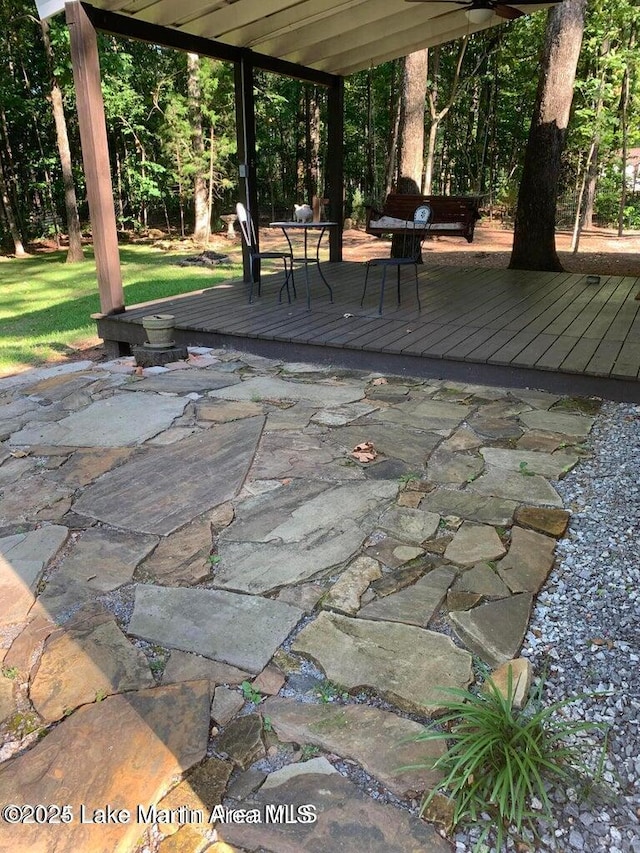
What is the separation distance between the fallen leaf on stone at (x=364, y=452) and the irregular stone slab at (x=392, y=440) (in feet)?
0.08

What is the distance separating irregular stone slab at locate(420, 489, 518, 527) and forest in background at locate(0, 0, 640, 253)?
26.6 feet

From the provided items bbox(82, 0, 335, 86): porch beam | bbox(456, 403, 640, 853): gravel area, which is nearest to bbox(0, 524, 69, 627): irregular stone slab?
bbox(456, 403, 640, 853): gravel area

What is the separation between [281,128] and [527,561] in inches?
735

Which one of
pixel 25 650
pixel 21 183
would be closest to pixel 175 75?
pixel 21 183

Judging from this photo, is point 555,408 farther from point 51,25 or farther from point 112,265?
point 51,25

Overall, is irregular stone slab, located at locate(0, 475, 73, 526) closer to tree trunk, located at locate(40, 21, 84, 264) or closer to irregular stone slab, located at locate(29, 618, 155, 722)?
irregular stone slab, located at locate(29, 618, 155, 722)

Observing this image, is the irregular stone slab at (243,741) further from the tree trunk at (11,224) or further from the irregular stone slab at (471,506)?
the tree trunk at (11,224)

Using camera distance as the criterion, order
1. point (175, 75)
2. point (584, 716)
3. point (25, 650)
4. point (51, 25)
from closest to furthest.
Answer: point (584, 716) < point (25, 650) < point (51, 25) < point (175, 75)

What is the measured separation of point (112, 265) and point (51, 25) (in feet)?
24.4

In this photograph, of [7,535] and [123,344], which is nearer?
[7,535]

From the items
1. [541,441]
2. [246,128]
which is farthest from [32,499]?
[246,128]

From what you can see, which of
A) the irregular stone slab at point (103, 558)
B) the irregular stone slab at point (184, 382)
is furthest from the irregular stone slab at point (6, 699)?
the irregular stone slab at point (184, 382)

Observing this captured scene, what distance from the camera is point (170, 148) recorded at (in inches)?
515

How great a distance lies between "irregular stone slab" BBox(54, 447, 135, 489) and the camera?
2.76 m
